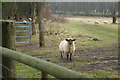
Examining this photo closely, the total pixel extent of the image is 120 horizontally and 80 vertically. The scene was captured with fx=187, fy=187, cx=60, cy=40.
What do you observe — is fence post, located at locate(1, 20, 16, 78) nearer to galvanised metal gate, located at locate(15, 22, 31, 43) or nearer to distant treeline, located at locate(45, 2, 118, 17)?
galvanised metal gate, located at locate(15, 22, 31, 43)

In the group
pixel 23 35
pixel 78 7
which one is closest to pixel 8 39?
pixel 23 35

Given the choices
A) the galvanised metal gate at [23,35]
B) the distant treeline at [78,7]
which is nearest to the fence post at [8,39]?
the galvanised metal gate at [23,35]

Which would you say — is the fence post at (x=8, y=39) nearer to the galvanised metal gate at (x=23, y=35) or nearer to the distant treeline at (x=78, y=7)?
the galvanised metal gate at (x=23, y=35)

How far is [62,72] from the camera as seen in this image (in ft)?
5.22

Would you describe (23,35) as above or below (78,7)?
below

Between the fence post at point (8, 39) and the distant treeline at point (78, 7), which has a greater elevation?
the distant treeline at point (78, 7)

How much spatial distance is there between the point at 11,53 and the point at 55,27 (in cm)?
1823

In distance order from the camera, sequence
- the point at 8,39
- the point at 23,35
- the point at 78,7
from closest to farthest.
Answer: the point at 8,39 < the point at 23,35 < the point at 78,7

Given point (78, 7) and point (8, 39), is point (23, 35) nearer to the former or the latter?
point (78, 7)

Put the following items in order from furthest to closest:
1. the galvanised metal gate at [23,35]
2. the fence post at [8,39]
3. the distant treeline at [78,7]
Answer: the distant treeline at [78,7], the galvanised metal gate at [23,35], the fence post at [8,39]

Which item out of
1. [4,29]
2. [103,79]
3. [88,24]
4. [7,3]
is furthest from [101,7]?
[4,29]

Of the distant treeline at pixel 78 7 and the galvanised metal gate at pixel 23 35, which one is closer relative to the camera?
the galvanised metal gate at pixel 23 35

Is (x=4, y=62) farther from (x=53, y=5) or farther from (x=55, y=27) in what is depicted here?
(x=55, y=27)

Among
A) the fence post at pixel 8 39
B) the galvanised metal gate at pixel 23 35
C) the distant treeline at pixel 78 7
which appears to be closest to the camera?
the fence post at pixel 8 39
